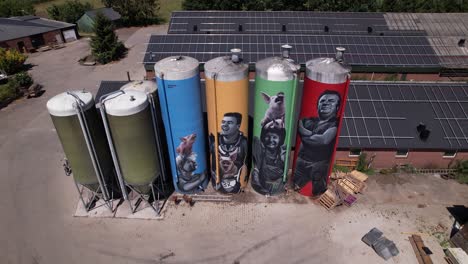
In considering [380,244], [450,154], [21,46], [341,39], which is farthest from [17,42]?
[450,154]

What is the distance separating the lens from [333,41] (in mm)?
39781

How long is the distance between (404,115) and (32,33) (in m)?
55.2

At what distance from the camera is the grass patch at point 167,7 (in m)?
69.7

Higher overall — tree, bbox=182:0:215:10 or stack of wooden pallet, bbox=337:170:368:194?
tree, bbox=182:0:215:10

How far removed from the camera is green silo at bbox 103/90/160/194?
58.6ft

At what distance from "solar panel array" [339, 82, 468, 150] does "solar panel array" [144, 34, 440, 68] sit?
1086 cm

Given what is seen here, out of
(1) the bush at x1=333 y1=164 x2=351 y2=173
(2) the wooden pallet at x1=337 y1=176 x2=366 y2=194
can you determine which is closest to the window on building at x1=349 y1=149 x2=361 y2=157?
(1) the bush at x1=333 y1=164 x2=351 y2=173

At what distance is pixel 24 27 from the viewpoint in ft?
169

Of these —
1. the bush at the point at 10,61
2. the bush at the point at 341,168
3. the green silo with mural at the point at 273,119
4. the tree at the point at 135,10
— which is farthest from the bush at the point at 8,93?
the bush at the point at 341,168

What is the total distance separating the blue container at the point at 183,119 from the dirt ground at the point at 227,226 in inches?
86.1

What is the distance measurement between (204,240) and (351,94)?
17.3 meters

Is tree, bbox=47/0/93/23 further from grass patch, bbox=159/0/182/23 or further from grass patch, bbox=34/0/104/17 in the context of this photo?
grass patch, bbox=159/0/182/23

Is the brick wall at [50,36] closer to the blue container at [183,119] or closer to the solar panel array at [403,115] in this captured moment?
the solar panel array at [403,115]

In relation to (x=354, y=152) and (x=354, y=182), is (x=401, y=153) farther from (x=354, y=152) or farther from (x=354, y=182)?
(x=354, y=182)
